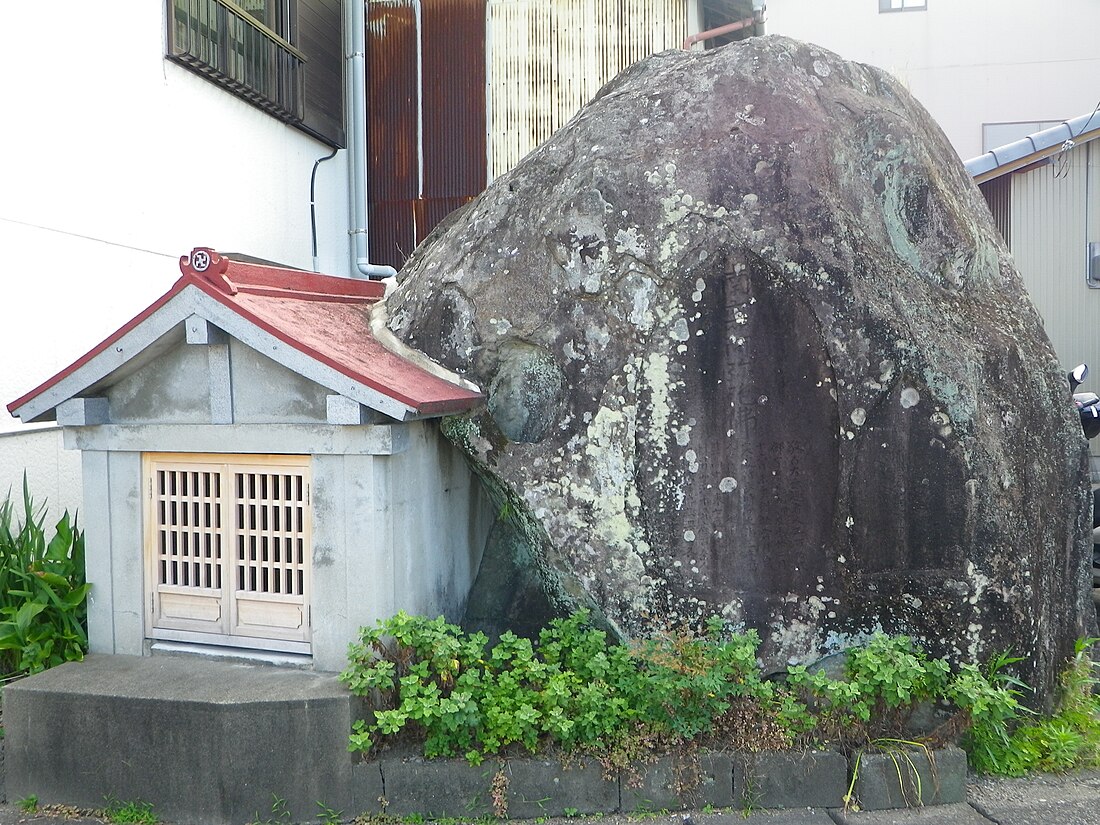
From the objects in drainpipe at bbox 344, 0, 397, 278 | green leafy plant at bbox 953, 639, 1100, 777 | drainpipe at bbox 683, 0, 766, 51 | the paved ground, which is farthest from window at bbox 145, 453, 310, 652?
drainpipe at bbox 683, 0, 766, 51

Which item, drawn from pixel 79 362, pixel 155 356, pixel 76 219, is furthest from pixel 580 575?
pixel 76 219

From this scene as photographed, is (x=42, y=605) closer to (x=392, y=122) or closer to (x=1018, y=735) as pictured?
(x=1018, y=735)

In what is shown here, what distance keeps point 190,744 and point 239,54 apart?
27.5 ft

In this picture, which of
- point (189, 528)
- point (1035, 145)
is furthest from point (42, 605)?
point (1035, 145)

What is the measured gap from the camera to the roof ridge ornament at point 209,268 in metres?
5.16

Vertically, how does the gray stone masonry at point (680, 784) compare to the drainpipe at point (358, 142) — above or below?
below

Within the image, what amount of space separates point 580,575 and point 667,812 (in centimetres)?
130

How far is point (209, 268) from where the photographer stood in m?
5.18

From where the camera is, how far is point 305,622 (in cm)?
540

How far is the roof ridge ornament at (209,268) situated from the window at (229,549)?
0.98m

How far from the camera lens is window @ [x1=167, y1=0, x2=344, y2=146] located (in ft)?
32.9

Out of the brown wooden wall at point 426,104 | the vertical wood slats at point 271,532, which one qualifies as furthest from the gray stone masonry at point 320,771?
the brown wooden wall at point 426,104

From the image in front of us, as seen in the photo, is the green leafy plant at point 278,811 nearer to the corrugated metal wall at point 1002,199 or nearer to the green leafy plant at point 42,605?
the green leafy plant at point 42,605

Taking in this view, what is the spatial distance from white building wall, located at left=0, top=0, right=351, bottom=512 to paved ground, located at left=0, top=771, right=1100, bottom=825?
4171 millimetres
